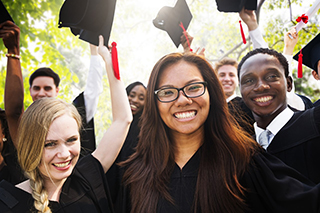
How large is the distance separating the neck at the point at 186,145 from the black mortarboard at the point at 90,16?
3.66ft

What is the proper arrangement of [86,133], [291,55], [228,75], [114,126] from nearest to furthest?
[114,126] → [291,55] → [86,133] → [228,75]

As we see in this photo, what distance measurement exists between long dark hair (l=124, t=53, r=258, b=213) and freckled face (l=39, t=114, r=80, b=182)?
448mm

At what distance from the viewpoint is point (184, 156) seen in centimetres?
219

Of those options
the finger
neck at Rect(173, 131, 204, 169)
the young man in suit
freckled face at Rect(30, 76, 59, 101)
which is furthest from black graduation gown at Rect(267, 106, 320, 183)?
freckled face at Rect(30, 76, 59, 101)

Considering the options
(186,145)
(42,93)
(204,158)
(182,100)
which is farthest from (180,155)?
(42,93)

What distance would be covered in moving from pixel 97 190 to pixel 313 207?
1.36 metres

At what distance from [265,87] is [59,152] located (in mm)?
1662

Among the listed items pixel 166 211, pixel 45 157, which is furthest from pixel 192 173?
pixel 45 157

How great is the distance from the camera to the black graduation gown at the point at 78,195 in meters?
1.85

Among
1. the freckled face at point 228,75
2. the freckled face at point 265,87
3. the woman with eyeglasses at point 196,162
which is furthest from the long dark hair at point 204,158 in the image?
the freckled face at point 228,75

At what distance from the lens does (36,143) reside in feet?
6.37

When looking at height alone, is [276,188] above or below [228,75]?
below

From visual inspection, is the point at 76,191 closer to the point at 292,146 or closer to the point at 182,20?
the point at 292,146

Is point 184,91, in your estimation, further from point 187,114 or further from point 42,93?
point 42,93
